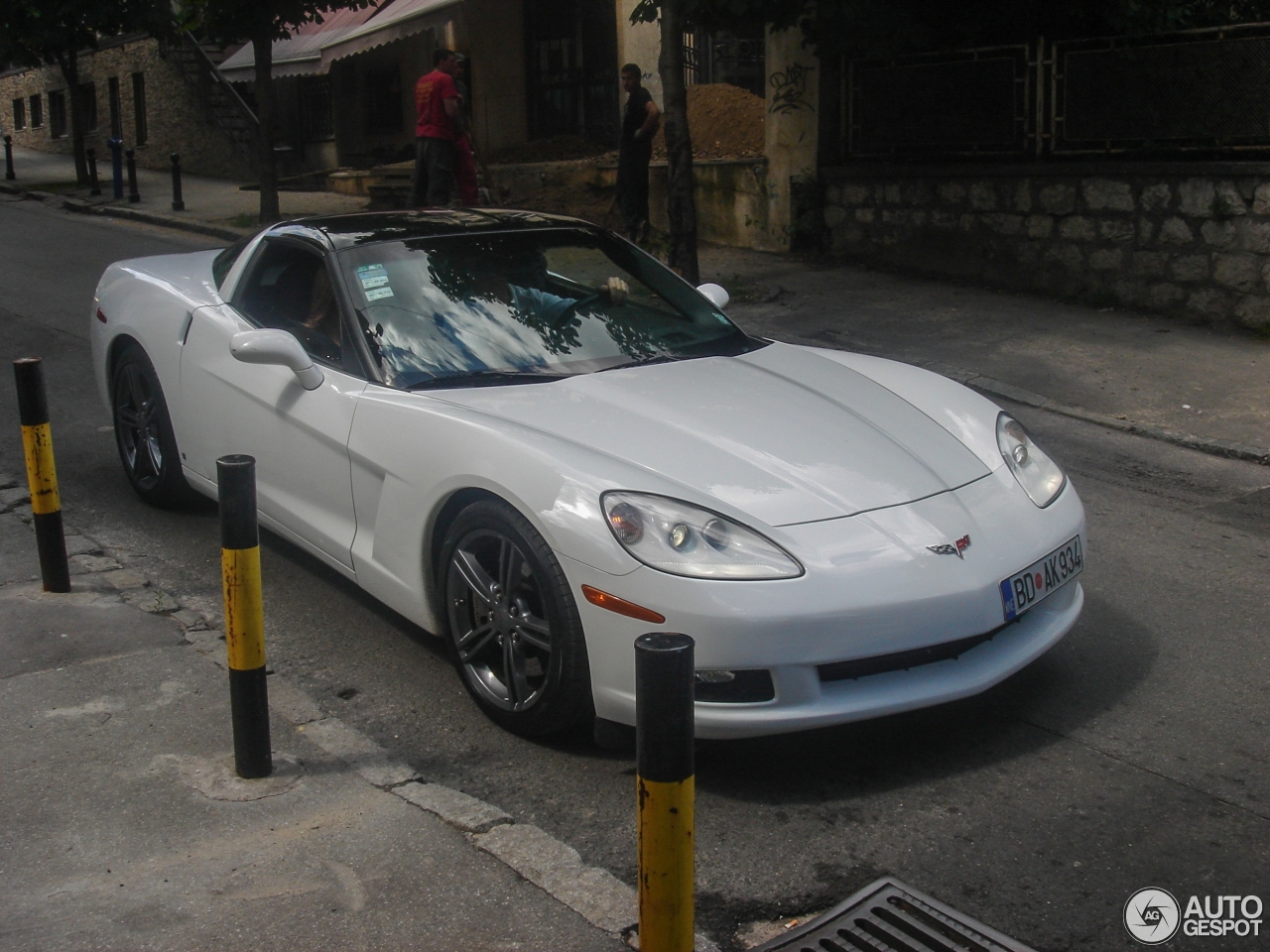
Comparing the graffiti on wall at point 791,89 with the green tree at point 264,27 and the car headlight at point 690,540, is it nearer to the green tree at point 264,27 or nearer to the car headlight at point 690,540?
the green tree at point 264,27

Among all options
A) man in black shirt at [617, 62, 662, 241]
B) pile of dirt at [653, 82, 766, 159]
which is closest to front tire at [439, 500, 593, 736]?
man in black shirt at [617, 62, 662, 241]

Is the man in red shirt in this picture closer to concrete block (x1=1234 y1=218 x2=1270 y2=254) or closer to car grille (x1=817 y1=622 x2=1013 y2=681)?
concrete block (x1=1234 y1=218 x2=1270 y2=254)

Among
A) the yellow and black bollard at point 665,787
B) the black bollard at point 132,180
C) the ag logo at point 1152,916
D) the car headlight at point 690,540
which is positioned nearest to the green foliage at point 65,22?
the black bollard at point 132,180

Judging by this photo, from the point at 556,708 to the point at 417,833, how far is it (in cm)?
57

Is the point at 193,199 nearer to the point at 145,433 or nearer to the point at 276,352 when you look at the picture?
the point at 145,433

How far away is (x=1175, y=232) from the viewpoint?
10.4 m

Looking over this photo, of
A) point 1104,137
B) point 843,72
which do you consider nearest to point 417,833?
point 1104,137

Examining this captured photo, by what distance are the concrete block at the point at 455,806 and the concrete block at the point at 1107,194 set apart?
899 centimetres

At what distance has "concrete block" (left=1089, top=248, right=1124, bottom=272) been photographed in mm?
10820

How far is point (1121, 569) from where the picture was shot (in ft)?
17.5

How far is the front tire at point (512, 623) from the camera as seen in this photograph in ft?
11.9

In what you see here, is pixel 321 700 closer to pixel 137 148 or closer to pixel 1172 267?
pixel 1172 267

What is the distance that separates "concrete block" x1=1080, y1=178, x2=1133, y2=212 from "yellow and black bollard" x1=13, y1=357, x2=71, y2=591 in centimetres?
871

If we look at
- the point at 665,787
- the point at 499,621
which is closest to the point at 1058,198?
the point at 499,621
